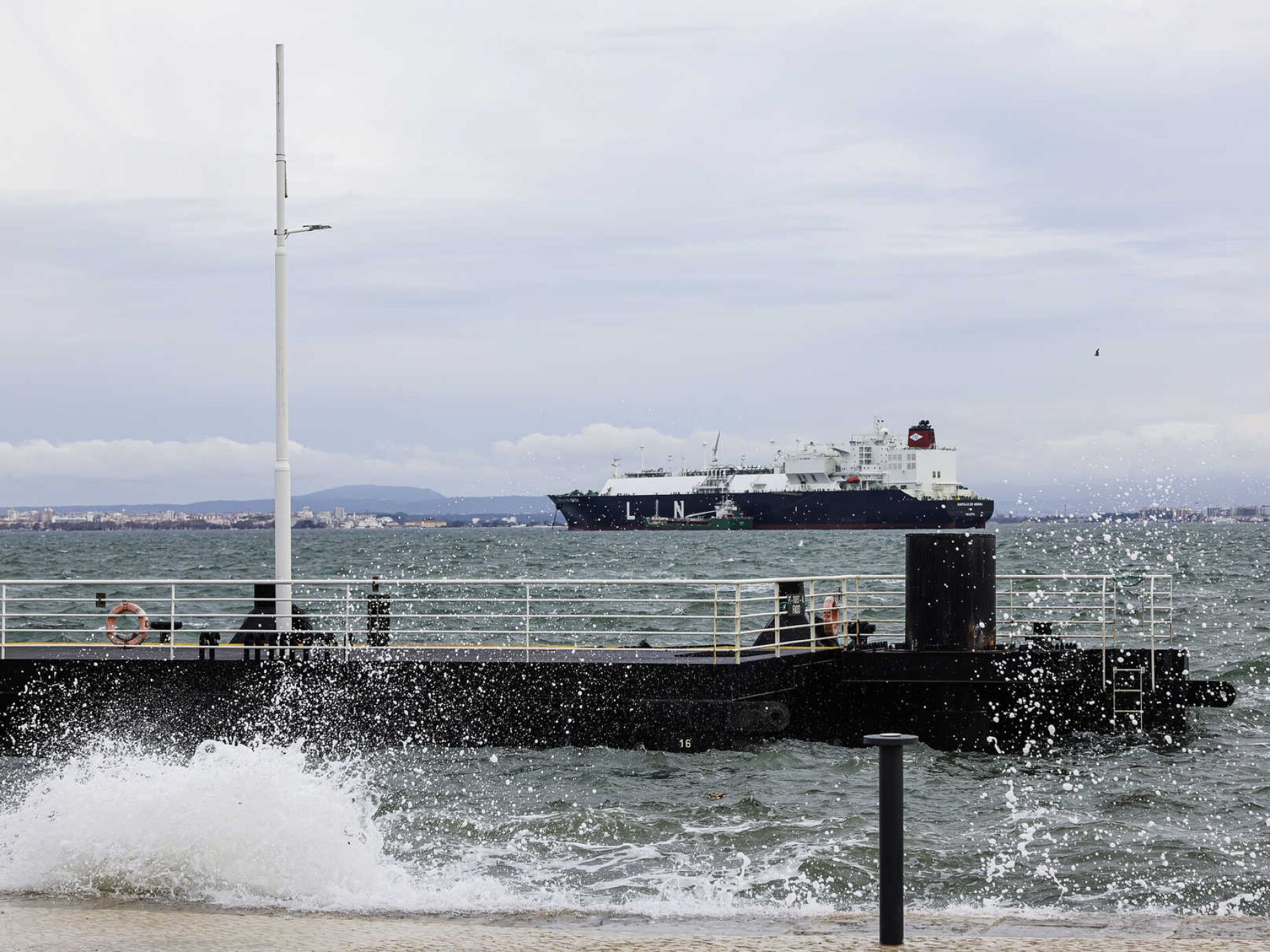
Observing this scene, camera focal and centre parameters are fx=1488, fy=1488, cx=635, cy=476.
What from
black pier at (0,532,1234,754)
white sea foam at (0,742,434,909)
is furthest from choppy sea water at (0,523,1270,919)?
black pier at (0,532,1234,754)

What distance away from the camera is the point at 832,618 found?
66.5 ft

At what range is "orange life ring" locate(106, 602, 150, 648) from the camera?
62.0ft

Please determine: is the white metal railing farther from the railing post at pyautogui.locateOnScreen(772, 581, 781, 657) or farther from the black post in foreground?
the black post in foreground

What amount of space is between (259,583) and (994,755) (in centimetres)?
920

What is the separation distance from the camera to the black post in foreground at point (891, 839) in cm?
746

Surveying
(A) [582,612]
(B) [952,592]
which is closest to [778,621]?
(B) [952,592]

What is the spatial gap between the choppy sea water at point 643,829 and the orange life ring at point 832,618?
2.16 m

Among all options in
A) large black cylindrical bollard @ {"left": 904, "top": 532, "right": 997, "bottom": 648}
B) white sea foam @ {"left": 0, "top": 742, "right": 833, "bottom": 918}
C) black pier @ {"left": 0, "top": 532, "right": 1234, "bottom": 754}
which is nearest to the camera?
white sea foam @ {"left": 0, "top": 742, "right": 833, "bottom": 918}

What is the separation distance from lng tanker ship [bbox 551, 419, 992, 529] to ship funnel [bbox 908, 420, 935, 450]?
618 cm

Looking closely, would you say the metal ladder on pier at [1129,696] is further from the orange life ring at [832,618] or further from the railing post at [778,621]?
the railing post at [778,621]

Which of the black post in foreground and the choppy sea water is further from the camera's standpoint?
the choppy sea water

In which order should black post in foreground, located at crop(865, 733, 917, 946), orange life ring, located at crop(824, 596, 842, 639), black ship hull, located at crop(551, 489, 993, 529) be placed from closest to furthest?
black post in foreground, located at crop(865, 733, 917, 946), orange life ring, located at crop(824, 596, 842, 639), black ship hull, located at crop(551, 489, 993, 529)

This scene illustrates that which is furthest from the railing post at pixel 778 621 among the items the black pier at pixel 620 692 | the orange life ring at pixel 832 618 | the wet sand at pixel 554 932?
the wet sand at pixel 554 932

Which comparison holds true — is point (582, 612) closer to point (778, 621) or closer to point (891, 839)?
point (778, 621)
